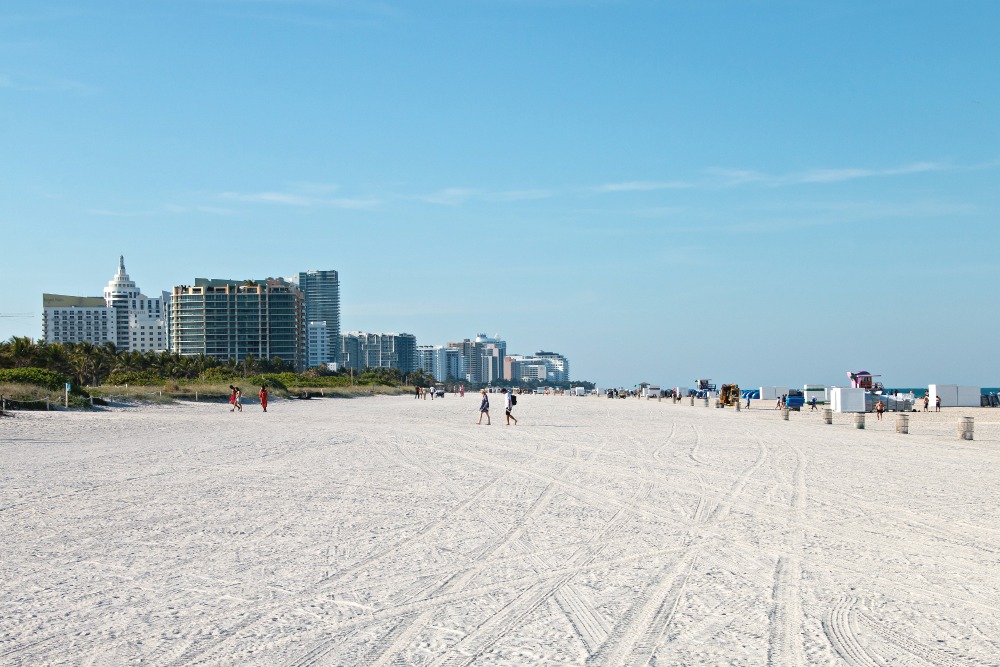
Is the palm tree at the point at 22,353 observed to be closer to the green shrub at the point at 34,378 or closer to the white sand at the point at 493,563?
the green shrub at the point at 34,378

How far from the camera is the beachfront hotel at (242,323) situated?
16762 centimetres

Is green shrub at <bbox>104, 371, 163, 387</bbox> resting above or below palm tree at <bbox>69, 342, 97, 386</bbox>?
below

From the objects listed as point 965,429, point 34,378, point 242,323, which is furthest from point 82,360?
point 242,323

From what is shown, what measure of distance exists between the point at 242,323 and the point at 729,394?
397ft

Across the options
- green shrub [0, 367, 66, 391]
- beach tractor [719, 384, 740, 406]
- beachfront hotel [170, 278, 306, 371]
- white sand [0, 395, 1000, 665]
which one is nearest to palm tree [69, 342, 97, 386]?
green shrub [0, 367, 66, 391]

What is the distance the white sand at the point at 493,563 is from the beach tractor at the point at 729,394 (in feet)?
156

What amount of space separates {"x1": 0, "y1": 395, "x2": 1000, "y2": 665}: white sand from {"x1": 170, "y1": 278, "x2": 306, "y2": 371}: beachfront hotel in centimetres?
15445

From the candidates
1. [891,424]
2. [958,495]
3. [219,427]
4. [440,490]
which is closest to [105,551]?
[440,490]

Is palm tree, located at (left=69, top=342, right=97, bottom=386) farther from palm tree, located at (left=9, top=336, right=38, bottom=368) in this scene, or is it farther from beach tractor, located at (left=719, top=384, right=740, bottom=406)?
beach tractor, located at (left=719, top=384, right=740, bottom=406)

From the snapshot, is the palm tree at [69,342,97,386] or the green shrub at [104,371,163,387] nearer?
the green shrub at [104,371,163,387]

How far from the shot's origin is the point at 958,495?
13.1 meters

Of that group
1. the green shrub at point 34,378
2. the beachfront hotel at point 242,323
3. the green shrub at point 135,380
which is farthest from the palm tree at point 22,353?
the beachfront hotel at point 242,323

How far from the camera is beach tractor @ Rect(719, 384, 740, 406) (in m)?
63.3

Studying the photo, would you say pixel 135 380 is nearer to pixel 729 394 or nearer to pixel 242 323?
pixel 729 394
